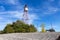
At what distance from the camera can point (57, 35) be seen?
43312mm

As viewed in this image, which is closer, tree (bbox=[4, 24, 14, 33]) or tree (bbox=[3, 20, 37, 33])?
tree (bbox=[4, 24, 14, 33])

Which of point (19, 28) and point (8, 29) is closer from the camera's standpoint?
point (8, 29)

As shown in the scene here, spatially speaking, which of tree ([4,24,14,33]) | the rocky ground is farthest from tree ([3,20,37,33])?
the rocky ground

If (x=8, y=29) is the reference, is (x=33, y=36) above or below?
below

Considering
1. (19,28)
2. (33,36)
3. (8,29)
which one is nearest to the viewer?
(33,36)

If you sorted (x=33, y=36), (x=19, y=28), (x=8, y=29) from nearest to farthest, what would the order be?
(x=33, y=36)
(x=8, y=29)
(x=19, y=28)

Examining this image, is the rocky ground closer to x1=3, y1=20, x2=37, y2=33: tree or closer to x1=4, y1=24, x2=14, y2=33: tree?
x1=4, y1=24, x2=14, y2=33: tree

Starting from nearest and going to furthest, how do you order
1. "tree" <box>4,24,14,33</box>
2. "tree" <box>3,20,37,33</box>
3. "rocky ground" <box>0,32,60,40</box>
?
"rocky ground" <box>0,32,60,40</box> → "tree" <box>4,24,14,33</box> → "tree" <box>3,20,37,33</box>

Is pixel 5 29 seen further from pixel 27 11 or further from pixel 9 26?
pixel 27 11

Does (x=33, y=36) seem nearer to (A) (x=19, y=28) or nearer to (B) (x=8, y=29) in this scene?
(B) (x=8, y=29)

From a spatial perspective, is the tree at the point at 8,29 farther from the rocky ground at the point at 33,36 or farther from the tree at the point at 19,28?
the rocky ground at the point at 33,36

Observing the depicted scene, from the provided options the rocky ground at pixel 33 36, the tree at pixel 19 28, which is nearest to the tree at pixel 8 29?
the tree at pixel 19 28

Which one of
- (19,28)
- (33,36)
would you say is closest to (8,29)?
(19,28)

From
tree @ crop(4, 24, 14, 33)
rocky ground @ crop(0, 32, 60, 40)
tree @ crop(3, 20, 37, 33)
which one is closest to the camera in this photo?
rocky ground @ crop(0, 32, 60, 40)
